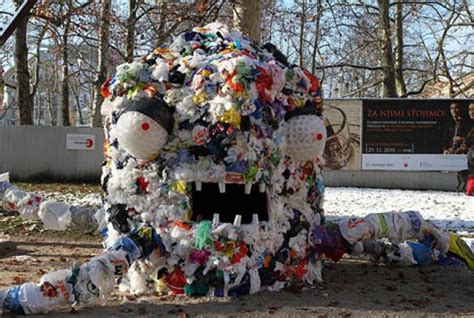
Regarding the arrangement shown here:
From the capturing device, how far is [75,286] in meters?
5.43

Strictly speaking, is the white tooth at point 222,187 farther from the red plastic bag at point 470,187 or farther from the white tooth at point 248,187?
the red plastic bag at point 470,187

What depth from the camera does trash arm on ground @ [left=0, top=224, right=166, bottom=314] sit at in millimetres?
5320

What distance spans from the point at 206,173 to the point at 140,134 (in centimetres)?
69

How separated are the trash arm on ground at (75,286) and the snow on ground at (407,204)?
7.07 meters

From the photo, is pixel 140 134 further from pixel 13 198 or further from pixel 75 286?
pixel 13 198

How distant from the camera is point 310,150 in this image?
255 inches

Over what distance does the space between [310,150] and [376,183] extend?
13.6 meters

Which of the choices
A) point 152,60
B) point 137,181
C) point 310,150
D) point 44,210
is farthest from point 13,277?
point 310,150

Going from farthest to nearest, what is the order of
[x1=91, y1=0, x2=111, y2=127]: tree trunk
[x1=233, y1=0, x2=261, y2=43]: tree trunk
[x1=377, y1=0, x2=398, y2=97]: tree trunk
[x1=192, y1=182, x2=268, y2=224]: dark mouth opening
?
Result: [x1=377, y1=0, x2=398, y2=97]: tree trunk → [x1=91, y1=0, x2=111, y2=127]: tree trunk → [x1=233, y1=0, x2=261, y2=43]: tree trunk → [x1=192, y1=182, x2=268, y2=224]: dark mouth opening

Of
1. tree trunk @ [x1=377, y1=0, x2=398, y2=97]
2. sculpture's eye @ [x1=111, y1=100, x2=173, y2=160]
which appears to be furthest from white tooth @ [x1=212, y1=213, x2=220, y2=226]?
tree trunk @ [x1=377, y1=0, x2=398, y2=97]

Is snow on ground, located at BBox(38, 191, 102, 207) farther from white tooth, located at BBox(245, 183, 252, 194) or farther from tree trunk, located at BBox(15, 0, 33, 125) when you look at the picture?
white tooth, located at BBox(245, 183, 252, 194)

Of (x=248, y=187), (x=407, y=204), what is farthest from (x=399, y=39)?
(x=248, y=187)

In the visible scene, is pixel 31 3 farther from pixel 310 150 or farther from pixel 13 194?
pixel 310 150

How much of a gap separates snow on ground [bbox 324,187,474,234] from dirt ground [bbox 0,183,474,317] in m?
4.26
